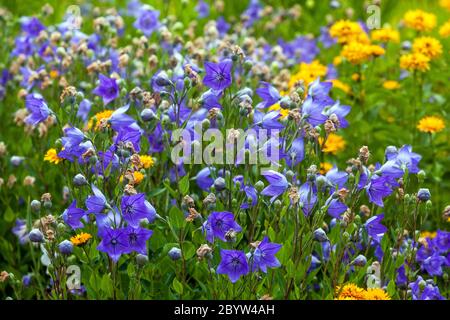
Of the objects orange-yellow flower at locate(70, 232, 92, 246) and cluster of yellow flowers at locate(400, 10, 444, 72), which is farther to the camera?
cluster of yellow flowers at locate(400, 10, 444, 72)

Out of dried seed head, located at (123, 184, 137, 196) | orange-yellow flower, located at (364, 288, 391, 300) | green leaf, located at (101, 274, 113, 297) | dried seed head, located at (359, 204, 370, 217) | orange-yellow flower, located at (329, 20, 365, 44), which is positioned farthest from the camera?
orange-yellow flower, located at (329, 20, 365, 44)

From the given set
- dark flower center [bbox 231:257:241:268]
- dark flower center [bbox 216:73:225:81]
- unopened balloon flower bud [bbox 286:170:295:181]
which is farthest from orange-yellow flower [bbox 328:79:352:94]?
dark flower center [bbox 231:257:241:268]

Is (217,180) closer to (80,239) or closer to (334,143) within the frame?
(80,239)

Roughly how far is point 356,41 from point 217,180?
2152 mm

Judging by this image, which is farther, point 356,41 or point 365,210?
point 356,41

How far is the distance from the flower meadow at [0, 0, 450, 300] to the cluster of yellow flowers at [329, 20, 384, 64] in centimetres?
1

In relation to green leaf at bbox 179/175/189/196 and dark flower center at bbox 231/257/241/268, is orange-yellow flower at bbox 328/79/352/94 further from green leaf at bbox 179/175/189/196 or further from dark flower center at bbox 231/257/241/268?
dark flower center at bbox 231/257/241/268

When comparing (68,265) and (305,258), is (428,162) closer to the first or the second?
(305,258)

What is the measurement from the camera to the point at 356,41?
504 centimetres

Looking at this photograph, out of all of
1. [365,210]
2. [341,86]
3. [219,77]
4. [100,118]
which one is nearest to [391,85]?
[341,86]

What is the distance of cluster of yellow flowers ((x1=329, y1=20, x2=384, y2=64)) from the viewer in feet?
15.8

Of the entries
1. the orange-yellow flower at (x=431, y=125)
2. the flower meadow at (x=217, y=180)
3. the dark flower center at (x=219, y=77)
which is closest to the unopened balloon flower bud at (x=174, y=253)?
the flower meadow at (x=217, y=180)

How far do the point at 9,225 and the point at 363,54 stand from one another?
226 cm

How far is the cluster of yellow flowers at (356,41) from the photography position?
4828 mm
